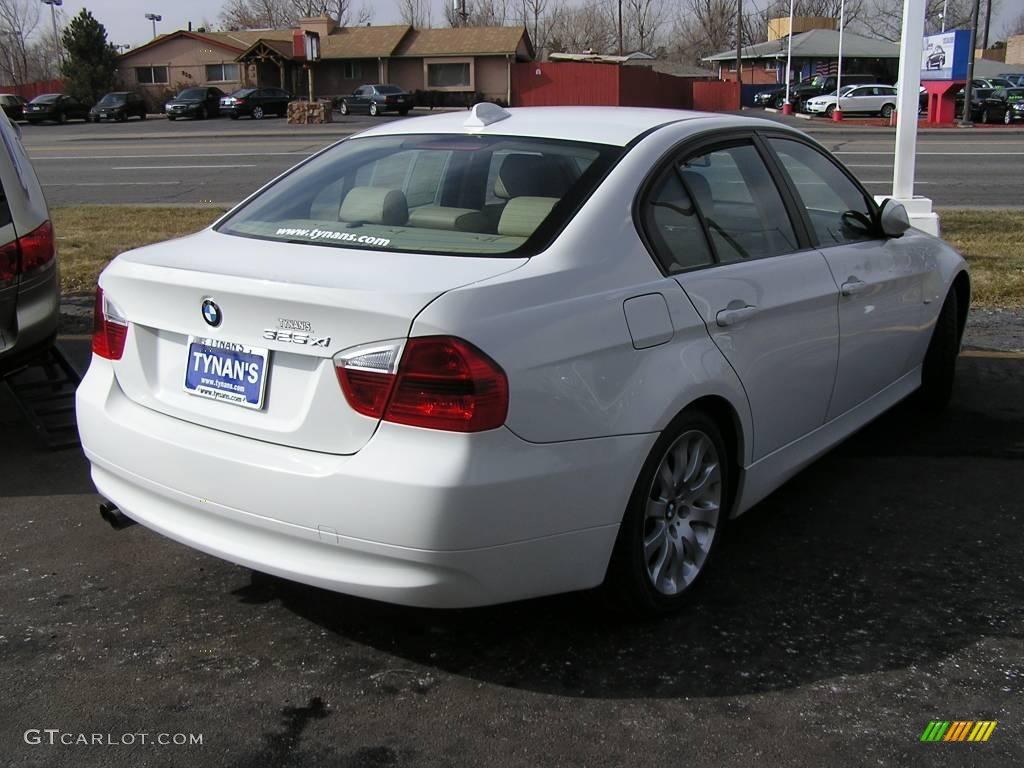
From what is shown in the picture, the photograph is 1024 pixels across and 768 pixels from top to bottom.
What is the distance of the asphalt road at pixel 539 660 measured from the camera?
2846 millimetres

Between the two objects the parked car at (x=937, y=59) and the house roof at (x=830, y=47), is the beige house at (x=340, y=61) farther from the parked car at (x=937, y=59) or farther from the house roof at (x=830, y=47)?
the parked car at (x=937, y=59)

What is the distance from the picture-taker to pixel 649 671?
3.20 m

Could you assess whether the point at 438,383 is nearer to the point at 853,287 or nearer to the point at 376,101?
the point at 853,287

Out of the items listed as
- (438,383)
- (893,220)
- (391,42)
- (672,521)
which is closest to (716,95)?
(391,42)

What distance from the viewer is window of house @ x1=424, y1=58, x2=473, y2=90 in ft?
209

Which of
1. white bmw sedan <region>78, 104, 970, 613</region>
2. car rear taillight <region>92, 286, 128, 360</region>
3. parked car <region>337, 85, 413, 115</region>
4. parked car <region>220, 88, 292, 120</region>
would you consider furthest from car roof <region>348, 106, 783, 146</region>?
parked car <region>220, 88, 292, 120</region>

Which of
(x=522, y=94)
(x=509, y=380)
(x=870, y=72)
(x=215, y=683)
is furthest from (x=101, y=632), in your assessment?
(x=870, y=72)

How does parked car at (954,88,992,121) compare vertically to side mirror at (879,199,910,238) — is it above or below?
above

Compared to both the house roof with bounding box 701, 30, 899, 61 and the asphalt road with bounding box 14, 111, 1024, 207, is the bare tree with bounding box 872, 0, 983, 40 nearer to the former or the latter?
the house roof with bounding box 701, 30, 899, 61

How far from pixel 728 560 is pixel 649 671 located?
92cm

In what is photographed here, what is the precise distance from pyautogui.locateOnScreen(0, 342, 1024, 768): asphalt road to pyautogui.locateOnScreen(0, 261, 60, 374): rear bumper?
1.03 m

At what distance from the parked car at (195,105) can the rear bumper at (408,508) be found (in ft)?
174

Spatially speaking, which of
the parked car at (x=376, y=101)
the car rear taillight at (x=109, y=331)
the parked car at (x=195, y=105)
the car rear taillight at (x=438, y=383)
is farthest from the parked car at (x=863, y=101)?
the car rear taillight at (x=438, y=383)

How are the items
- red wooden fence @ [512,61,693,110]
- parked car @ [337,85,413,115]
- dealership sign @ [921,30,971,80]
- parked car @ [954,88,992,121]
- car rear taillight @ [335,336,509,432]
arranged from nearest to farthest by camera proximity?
car rear taillight @ [335,336,509,432], dealership sign @ [921,30,971,80], parked car @ [954,88,992,121], red wooden fence @ [512,61,693,110], parked car @ [337,85,413,115]
